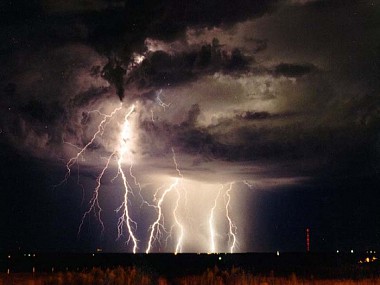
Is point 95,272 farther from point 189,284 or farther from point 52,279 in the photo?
point 189,284

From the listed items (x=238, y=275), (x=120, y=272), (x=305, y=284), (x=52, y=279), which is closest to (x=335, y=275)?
(x=305, y=284)

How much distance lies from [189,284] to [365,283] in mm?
6275

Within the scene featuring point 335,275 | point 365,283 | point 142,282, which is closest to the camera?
point 142,282

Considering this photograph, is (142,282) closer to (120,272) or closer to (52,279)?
(120,272)

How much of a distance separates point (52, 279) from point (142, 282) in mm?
2719

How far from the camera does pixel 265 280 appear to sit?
21.1 m

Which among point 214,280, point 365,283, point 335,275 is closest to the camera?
point 214,280

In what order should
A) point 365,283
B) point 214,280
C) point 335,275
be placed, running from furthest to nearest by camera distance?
point 335,275, point 365,283, point 214,280

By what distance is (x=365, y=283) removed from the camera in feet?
69.1

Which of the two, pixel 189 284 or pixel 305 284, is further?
pixel 305 284

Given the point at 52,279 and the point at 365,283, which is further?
the point at 365,283

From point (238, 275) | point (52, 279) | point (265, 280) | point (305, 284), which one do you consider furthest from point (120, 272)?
point (305, 284)

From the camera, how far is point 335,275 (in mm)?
27812

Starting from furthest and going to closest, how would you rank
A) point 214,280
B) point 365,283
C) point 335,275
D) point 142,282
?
1. point 335,275
2. point 365,283
3. point 214,280
4. point 142,282
